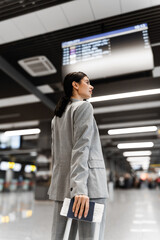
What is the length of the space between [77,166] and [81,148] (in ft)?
0.28

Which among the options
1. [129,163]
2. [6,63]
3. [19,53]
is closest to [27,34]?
[19,53]

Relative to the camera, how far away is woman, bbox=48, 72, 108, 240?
0.92 meters

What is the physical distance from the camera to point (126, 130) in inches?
342

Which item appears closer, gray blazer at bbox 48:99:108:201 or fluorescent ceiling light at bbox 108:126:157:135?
gray blazer at bbox 48:99:108:201

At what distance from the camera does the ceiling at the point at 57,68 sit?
10.3ft

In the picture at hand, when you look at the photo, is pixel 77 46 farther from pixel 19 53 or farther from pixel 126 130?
pixel 126 130

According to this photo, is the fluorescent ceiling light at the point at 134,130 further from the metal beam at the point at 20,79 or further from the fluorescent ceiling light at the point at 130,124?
the metal beam at the point at 20,79

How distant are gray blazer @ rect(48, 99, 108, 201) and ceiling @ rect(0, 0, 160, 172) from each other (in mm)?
1875

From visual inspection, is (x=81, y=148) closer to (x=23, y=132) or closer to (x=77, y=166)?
(x=77, y=166)

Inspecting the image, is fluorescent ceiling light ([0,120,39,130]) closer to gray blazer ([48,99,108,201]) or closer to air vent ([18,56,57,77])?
air vent ([18,56,57,77])

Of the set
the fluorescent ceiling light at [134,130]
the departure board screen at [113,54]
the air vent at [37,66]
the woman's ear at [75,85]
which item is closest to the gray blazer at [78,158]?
the woman's ear at [75,85]

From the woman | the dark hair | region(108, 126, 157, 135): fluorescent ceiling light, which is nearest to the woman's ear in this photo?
the dark hair

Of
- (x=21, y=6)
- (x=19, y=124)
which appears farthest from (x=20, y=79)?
(x=19, y=124)

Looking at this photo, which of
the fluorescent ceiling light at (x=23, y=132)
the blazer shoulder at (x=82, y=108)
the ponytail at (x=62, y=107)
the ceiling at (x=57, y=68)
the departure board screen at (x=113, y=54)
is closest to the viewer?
the blazer shoulder at (x=82, y=108)
